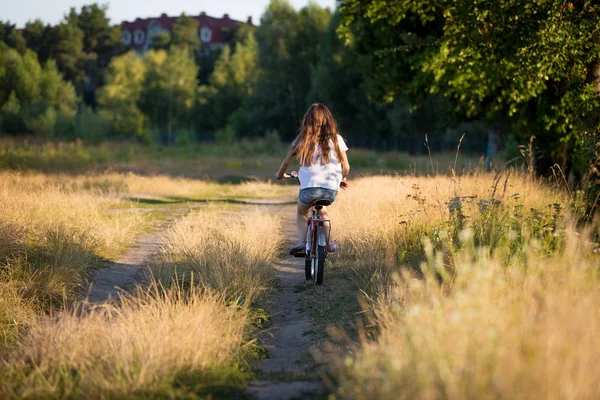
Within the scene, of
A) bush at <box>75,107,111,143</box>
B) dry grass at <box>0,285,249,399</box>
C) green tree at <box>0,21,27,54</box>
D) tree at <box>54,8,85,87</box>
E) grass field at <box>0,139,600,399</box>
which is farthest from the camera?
tree at <box>54,8,85,87</box>

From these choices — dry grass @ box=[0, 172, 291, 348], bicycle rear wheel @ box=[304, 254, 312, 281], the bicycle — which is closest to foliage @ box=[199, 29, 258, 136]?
dry grass @ box=[0, 172, 291, 348]

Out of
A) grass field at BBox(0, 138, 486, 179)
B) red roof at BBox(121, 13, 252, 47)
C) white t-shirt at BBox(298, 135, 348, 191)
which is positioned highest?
red roof at BBox(121, 13, 252, 47)

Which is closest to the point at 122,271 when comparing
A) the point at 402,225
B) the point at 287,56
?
the point at 402,225

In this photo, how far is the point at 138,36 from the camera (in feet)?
406

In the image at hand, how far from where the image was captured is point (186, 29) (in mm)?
99312

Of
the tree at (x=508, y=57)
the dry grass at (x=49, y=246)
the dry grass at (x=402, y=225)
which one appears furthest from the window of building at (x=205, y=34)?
the dry grass at (x=402, y=225)

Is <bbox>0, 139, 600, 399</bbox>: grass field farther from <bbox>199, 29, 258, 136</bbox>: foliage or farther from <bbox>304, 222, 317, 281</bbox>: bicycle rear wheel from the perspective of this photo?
<bbox>199, 29, 258, 136</bbox>: foliage

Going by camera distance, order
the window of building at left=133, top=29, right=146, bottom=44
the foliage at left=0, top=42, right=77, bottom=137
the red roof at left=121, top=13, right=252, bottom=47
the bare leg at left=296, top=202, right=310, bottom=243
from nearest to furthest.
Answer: the bare leg at left=296, top=202, right=310, bottom=243 < the foliage at left=0, top=42, right=77, bottom=137 < the red roof at left=121, top=13, right=252, bottom=47 < the window of building at left=133, top=29, right=146, bottom=44

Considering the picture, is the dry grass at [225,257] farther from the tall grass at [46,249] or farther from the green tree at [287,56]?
the green tree at [287,56]

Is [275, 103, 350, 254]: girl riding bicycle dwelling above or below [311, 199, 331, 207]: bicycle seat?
above

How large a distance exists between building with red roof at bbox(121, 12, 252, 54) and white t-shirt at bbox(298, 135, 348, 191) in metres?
104

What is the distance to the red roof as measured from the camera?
11444 cm

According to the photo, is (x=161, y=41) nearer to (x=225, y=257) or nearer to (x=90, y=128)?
(x=90, y=128)

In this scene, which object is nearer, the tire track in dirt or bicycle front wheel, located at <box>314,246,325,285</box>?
the tire track in dirt
